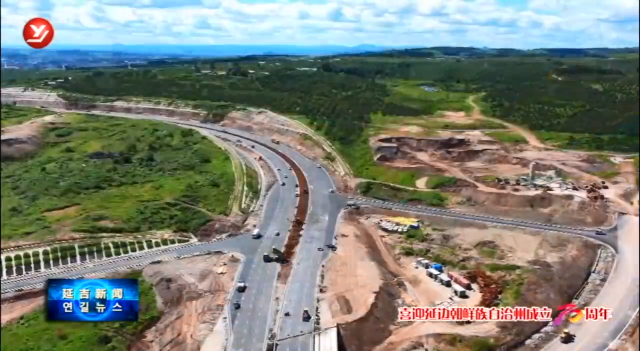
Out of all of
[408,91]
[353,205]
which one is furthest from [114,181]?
[408,91]

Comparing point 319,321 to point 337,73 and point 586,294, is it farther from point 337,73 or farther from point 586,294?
point 337,73

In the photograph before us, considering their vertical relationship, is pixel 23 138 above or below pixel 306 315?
above

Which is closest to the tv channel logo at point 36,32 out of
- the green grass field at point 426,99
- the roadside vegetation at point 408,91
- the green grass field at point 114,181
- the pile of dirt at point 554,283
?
the green grass field at point 114,181

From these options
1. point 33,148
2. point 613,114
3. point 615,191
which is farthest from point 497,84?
point 33,148

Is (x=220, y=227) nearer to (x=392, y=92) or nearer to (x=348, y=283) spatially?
(x=348, y=283)

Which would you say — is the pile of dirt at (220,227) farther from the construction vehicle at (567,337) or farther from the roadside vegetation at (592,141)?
the roadside vegetation at (592,141)

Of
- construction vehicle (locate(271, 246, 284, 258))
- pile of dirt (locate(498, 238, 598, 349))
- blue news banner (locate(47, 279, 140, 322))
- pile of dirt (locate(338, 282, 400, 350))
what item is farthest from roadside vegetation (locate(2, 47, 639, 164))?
blue news banner (locate(47, 279, 140, 322))
